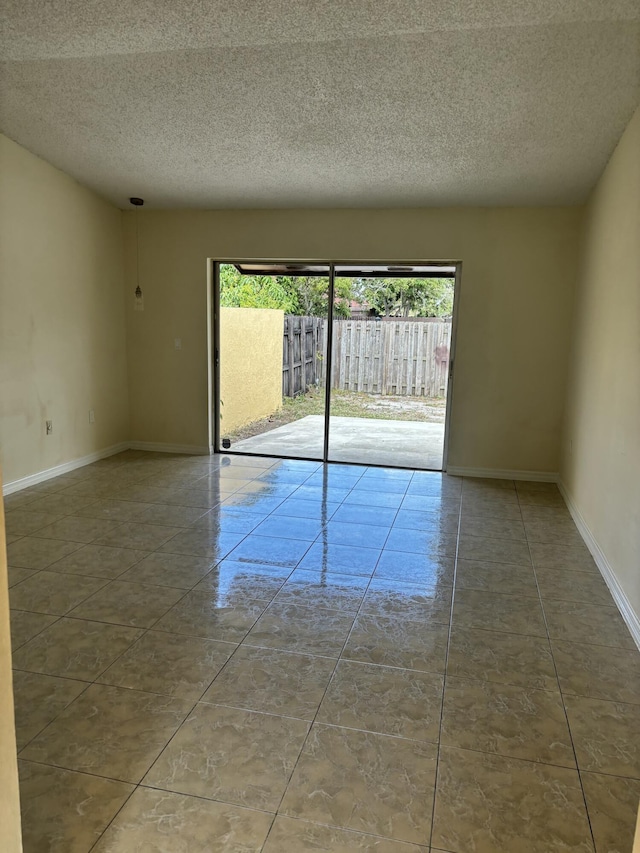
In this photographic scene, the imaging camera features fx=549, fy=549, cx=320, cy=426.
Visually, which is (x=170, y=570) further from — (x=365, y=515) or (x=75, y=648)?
(x=365, y=515)

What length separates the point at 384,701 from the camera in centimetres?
193

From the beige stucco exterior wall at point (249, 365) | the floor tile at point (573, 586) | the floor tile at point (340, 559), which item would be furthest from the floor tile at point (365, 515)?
the beige stucco exterior wall at point (249, 365)

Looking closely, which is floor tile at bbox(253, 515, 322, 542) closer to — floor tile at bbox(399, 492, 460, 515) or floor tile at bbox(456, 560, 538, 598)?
floor tile at bbox(399, 492, 460, 515)

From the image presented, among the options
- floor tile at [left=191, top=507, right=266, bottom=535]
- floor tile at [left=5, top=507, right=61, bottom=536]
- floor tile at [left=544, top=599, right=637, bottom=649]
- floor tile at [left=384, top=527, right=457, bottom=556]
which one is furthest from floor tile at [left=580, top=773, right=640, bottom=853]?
floor tile at [left=5, top=507, right=61, bottom=536]

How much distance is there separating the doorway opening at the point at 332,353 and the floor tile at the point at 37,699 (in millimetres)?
3871

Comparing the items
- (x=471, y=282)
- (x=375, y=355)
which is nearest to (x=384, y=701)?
(x=471, y=282)

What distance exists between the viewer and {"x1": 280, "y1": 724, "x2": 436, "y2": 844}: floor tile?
1449 mm

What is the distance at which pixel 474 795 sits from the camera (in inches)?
60.4

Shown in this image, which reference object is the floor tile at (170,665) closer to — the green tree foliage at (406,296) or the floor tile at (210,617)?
the floor tile at (210,617)

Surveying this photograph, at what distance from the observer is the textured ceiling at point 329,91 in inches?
93.0

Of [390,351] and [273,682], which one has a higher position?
[390,351]

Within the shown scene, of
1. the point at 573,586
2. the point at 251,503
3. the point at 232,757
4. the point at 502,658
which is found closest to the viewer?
the point at 232,757

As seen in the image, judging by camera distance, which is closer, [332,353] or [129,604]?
[129,604]

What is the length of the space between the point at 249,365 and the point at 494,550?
3.97 m
